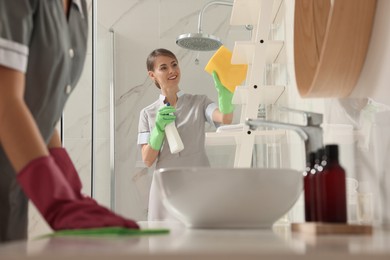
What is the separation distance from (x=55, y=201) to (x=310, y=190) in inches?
16.2

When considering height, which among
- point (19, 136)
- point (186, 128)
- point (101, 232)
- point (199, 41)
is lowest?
point (101, 232)

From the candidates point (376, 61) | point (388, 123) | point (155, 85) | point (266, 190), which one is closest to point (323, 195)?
point (266, 190)

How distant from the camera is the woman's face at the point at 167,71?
2.69 metres

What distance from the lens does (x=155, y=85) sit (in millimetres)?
3023

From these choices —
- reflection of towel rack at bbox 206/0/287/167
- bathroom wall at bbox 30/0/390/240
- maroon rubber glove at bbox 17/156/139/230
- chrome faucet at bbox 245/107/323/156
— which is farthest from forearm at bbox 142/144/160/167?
maroon rubber glove at bbox 17/156/139/230

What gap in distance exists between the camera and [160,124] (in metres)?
2.50

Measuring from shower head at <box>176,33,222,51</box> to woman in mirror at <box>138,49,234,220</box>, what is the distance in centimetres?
20

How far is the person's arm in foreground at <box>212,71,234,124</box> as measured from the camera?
2.39 m

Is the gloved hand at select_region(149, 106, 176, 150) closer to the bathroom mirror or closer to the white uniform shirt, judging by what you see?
the white uniform shirt

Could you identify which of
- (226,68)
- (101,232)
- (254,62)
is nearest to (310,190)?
(101,232)

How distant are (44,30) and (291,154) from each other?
1107mm

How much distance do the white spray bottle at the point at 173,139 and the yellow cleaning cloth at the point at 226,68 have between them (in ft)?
1.14

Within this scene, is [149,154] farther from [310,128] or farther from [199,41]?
[310,128]

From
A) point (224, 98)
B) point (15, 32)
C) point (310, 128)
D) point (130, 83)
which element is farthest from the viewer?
point (130, 83)
